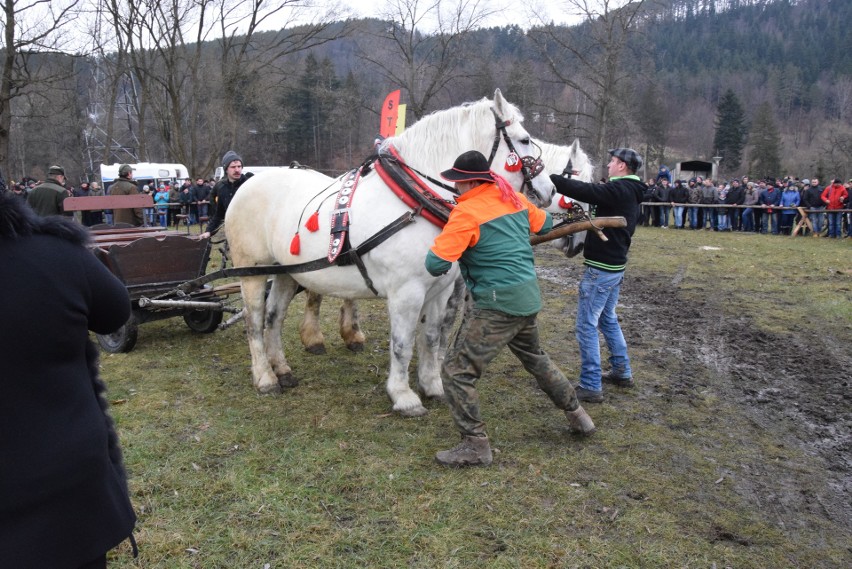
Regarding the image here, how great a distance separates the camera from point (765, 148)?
151 feet

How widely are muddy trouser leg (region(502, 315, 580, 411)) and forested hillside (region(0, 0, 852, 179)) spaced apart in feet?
40.0

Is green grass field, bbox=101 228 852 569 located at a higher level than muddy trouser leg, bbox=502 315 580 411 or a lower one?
lower

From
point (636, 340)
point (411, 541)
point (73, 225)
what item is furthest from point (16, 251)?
point (636, 340)

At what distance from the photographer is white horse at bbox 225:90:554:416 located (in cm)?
440

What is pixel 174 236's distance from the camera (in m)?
6.45

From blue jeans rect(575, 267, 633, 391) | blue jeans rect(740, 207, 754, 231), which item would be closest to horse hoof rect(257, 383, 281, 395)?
blue jeans rect(575, 267, 633, 391)

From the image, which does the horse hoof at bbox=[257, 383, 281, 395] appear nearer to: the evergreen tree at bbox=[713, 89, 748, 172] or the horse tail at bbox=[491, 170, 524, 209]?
the horse tail at bbox=[491, 170, 524, 209]

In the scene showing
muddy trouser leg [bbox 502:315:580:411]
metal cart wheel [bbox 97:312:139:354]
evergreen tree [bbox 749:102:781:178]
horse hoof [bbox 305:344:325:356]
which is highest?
evergreen tree [bbox 749:102:781:178]

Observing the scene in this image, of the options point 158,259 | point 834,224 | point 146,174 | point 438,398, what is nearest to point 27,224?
point 438,398

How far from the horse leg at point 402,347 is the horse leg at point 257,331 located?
1.26 metres

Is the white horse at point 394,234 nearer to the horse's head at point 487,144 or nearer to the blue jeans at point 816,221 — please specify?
the horse's head at point 487,144

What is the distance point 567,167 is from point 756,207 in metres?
17.2

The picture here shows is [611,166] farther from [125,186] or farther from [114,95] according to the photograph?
[114,95]

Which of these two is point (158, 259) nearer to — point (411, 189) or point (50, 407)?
point (411, 189)
